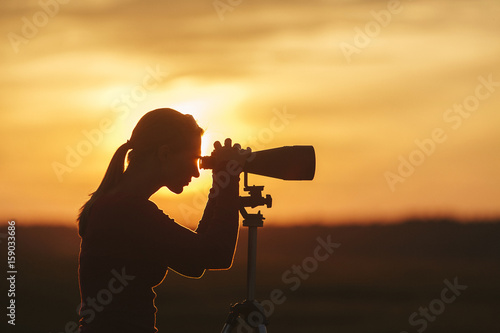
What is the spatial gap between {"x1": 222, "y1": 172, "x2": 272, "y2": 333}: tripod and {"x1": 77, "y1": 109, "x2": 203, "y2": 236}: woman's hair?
553 millimetres

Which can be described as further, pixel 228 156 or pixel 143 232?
pixel 228 156

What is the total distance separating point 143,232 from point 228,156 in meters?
0.60

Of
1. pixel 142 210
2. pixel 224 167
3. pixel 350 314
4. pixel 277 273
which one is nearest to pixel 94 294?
pixel 142 210

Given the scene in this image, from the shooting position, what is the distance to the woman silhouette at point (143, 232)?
3.02m

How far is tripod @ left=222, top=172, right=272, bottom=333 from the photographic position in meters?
3.56

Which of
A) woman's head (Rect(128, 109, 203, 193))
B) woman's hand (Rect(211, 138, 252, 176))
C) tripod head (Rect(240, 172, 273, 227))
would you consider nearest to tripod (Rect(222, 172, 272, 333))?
tripod head (Rect(240, 172, 273, 227))

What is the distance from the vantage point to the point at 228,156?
3430 millimetres

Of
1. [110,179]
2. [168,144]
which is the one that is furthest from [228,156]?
[110,179]

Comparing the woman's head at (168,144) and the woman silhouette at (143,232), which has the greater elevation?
the woman's head at (168,144)

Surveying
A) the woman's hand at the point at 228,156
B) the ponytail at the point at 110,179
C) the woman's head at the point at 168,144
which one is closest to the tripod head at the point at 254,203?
the woman's hand at the point at 228,156

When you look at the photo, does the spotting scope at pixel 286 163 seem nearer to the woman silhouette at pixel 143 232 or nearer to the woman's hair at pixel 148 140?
the woman silhouette at pixel 143 232

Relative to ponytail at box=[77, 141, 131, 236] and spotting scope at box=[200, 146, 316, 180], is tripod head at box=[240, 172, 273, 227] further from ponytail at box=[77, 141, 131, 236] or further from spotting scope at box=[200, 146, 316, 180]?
ponytail at box=[77, 141, 131, 236]

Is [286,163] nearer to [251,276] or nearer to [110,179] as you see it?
[251,276]

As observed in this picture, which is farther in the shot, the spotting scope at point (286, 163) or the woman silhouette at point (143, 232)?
the spotting scope at point (286, 163)
